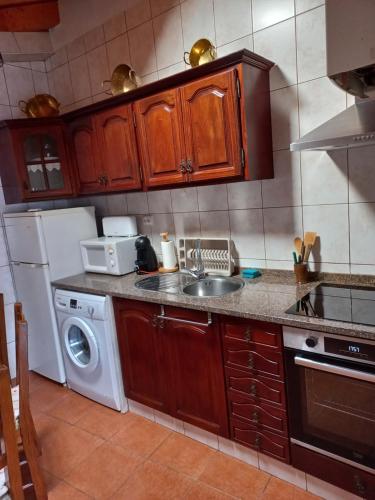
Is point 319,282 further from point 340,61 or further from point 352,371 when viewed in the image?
point 340,61

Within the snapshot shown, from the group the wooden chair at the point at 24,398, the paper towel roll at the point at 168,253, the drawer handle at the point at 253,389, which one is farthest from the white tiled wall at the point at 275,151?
the wooden chair at the point at 24,398

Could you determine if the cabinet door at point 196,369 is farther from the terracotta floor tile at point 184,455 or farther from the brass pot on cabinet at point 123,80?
the brass pot on cabinet at point 123,80

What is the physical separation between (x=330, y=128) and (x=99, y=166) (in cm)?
157

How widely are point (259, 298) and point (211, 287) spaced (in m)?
0.53

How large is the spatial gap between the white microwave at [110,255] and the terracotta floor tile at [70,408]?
0.94 m

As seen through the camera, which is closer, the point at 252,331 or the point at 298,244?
the point at 252,331

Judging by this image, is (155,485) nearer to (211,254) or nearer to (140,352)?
(140,352)

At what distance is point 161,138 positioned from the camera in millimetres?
2031

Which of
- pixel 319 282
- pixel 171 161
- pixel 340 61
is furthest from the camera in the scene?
pixel 171 161

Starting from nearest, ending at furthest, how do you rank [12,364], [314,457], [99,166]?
[314,457] → [99,166] → [12,364]

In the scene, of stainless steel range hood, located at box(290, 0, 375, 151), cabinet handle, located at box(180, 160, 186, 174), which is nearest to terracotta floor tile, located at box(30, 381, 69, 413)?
cabinet handle, located at box(180, 160, 186, 174)

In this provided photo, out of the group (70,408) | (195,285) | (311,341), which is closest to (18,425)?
(70,408)

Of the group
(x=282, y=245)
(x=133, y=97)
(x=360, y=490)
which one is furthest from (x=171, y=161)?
(x=360, y=490)

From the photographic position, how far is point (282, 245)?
2023 millimetres
